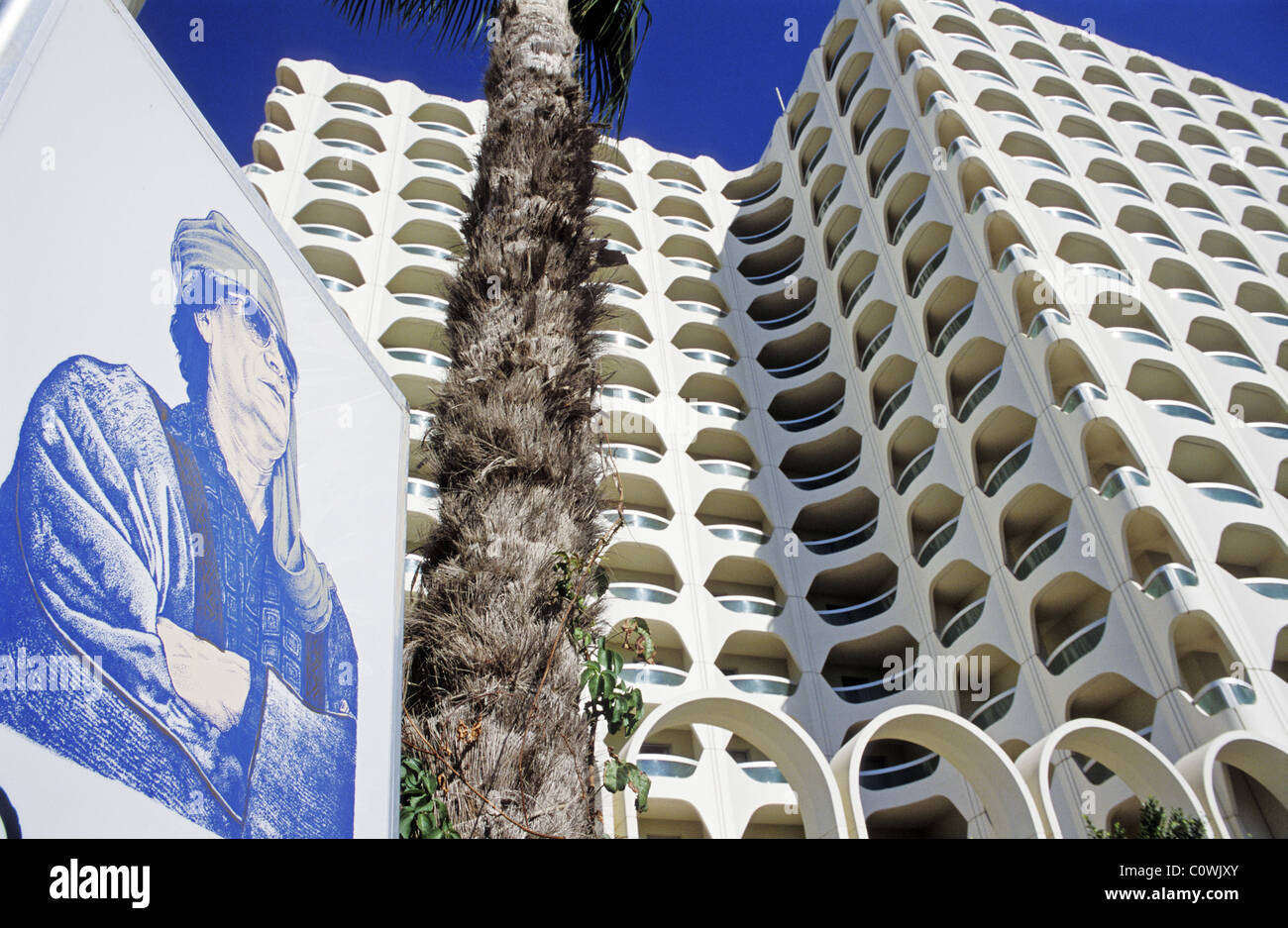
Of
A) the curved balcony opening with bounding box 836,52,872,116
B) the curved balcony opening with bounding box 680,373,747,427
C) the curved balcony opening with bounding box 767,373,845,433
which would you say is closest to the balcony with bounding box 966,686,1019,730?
the curved balcony opening with bounding box 767,373,845,433

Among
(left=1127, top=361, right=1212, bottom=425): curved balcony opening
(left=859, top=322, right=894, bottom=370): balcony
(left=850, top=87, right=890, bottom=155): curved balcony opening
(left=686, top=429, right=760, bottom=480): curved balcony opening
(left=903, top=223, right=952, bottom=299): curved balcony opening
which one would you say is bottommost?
(left=1127, top=361, right=1212, bottom=425): curved balcony opening

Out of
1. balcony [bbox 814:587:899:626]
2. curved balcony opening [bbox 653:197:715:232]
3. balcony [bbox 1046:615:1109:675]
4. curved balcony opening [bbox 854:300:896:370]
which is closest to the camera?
balcony [bbox 1046:615:1109:675]

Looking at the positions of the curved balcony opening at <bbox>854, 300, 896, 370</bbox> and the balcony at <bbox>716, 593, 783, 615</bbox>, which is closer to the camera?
the balcony at <bbox>716, 593, 783, 615</bbox>

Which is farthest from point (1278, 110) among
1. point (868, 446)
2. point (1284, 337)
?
point (868, 446)

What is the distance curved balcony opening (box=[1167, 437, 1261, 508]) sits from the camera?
71.2ft

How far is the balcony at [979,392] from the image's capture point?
2597cm

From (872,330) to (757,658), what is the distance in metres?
12.7

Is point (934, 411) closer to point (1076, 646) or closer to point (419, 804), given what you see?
point (1076, 646)

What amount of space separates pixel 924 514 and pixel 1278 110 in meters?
28.2

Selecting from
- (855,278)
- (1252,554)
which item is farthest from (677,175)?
(1252,554)

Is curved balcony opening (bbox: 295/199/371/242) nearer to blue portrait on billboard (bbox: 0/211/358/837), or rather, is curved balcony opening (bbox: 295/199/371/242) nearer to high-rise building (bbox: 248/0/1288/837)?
high-rise building (bbox: 248/0/1288/837)

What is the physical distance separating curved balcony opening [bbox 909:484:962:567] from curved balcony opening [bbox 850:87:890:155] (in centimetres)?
1500
